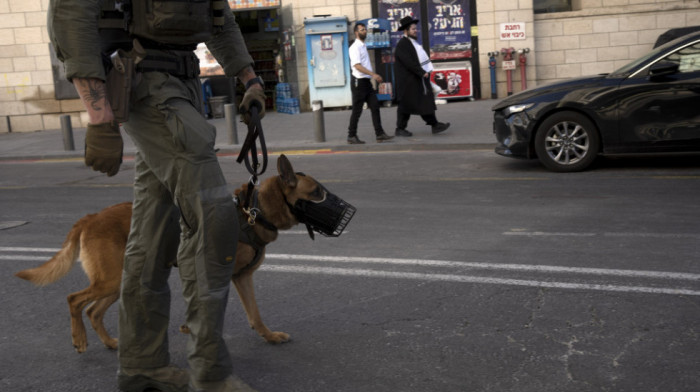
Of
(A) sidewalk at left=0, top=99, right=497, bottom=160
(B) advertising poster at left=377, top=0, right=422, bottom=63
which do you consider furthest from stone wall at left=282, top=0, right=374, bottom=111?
(A) sidewalk at left=0, top=99, right=497, bottom=160

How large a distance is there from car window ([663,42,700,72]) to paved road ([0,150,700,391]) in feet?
4.52

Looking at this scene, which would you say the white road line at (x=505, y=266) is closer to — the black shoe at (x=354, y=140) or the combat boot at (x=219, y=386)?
the combat boot at (x=219, y=386)

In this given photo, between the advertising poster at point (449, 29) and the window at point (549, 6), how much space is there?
6.36ft

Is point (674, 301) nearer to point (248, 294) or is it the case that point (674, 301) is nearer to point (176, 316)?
point (248, 294)

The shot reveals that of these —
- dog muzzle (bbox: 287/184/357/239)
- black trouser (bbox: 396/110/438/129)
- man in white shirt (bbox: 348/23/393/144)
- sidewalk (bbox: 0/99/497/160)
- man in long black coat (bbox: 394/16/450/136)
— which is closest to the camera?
dog muzzle (bbox: 287/184/357/239)

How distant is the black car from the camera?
8.95 metres

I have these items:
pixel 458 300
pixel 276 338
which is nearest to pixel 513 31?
pixel 458 300

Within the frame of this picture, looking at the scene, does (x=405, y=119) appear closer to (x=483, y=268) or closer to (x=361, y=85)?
(x=361, y=85)

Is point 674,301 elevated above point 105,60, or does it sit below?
below

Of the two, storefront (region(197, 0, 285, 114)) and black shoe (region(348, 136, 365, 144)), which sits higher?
storefront (region(197, 0, 285, 114))

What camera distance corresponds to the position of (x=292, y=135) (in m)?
15.6

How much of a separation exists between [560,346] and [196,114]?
79.6 inches

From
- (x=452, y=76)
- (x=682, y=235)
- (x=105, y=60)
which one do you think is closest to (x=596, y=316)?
(x=682, y=235)

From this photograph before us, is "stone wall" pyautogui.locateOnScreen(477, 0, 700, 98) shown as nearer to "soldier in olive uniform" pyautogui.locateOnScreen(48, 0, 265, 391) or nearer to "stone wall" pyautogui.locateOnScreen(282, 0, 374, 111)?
"stone wall" pyautogui.locateOnScreen(282, 0, 374, 111)
